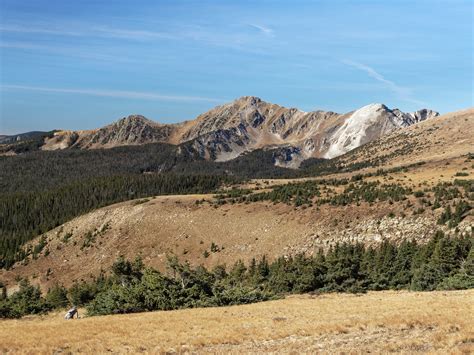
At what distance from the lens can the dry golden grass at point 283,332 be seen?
22109 mm

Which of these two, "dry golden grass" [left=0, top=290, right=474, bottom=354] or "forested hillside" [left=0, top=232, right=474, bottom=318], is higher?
"dry golden grass" [left=0, top=290, right=474, bottom=354]

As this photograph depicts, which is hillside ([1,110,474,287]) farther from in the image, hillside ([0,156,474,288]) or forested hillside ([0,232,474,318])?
forested hillside ([0,232,474,318])

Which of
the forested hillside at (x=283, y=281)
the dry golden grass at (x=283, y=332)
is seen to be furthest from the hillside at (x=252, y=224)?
the dry golden grass at (x=283, y=332)

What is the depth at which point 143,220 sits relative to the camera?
12269 cm

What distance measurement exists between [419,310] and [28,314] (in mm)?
49557

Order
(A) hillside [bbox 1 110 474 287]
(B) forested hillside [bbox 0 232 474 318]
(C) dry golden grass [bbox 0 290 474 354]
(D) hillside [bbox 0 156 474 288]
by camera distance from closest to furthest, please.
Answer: (C) dry golden grass [bbox 0 290 474 354]
(B) forested hillside [bbox 0 232 474 318]
(A) hillside [bbox 1 110 474 287]
(D) hillside [bbox 0 156 474 288]

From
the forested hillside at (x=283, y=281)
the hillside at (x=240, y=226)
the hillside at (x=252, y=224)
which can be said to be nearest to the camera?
the forested hillside at (x=283, y=281)

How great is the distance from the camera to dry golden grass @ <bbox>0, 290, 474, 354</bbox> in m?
22.1

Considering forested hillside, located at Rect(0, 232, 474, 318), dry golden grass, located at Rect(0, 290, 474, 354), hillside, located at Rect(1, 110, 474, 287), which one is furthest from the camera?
hillside, located at Rect(1, 110, 474, 287)

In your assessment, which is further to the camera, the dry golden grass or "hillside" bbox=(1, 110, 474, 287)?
"hillside" bbox=(1, 110, 474, 287)

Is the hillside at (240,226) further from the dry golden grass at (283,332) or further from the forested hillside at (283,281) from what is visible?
the dry golden grass at (283,332)

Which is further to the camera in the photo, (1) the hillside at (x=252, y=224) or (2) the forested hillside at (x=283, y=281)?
(1) the hillside at (x=252, y=224)

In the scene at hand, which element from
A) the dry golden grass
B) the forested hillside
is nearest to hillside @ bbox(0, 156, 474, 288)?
the forested hillside

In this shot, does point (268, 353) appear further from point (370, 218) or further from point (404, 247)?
point (370, 218)
